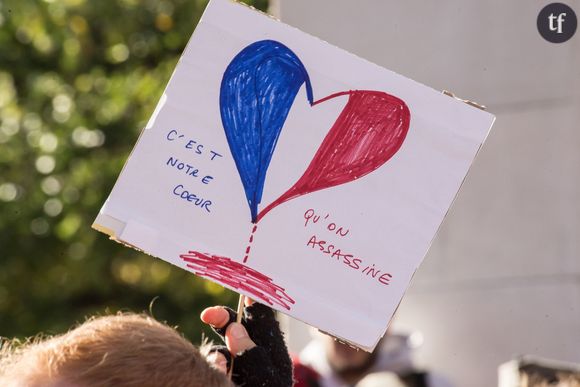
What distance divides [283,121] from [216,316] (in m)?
0.35

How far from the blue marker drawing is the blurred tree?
13.6 ft

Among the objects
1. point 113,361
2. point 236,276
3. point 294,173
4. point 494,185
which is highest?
point 494,185

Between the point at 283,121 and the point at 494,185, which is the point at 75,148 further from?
the point at 283,121

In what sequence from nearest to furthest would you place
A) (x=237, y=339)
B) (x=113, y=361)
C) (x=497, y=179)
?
1. (x=113, y=361)
2. (x=237, y=339)
3. (x=497, y=179)

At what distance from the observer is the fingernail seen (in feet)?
6.00

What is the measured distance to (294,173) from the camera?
197 centimetres

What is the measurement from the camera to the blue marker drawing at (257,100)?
197 cm

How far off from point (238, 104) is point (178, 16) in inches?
188

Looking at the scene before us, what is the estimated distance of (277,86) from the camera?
2035 millimetres

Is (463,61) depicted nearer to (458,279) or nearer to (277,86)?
(458,279)

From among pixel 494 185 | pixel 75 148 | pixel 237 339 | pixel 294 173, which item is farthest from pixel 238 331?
pixel 75 148

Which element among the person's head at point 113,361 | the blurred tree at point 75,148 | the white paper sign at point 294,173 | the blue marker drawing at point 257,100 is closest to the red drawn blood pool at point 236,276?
Answer: the white paper sign at point 294,173

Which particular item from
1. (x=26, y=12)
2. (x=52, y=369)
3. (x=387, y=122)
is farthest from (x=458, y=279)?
(x=26, y=12)

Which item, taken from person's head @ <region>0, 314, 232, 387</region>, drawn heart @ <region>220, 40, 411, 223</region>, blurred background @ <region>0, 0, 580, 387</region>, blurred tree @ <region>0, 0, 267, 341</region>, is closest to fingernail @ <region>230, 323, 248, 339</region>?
drawn heart @ <region>220, 40, 411, 223</region>
